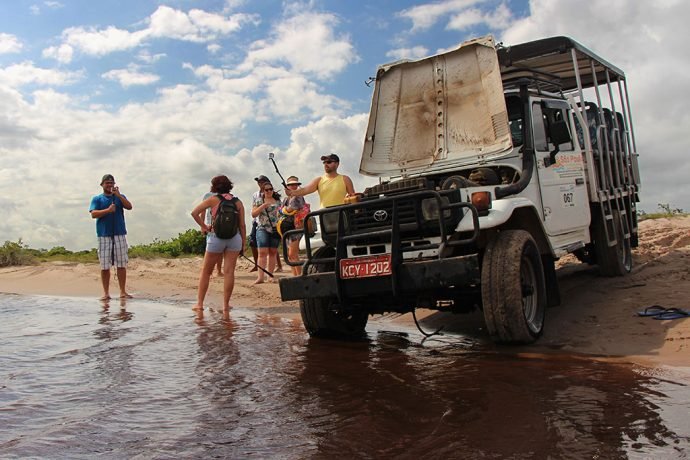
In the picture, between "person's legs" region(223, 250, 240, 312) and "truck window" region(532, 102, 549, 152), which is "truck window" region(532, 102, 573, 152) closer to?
"truck window" region(532, 102, 549, 152)

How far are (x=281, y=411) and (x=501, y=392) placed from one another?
137 centimetres

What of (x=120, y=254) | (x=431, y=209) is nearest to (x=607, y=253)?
(x=431, y=209)

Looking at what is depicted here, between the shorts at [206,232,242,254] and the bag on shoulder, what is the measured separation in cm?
Answer: 13

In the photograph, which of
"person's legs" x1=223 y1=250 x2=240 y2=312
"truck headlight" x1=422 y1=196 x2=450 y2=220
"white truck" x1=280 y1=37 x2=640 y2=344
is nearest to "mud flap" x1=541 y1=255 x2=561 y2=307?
"white truck" x1=280 y1=37 x2=640 y2=344

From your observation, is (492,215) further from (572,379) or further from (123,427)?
(123,427)

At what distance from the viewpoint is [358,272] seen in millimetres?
5051

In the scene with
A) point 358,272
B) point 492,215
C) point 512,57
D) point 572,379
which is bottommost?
point 572,379

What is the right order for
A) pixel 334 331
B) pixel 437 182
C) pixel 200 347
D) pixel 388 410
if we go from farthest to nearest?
pixel 437 182, pixel 334 331, pixel 200 347, pixel 388 410

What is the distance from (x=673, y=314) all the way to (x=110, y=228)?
7.73 metres

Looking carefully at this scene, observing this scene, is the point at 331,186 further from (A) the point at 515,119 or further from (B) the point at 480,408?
(B) the point at 480,408

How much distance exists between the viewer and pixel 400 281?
4871mm

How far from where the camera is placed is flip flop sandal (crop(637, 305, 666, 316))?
5.83m

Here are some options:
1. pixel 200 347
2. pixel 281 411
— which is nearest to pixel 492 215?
pixel 281 411

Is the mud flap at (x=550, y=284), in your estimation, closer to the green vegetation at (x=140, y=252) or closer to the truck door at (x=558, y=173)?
the truck door at (x=558, y=173)
